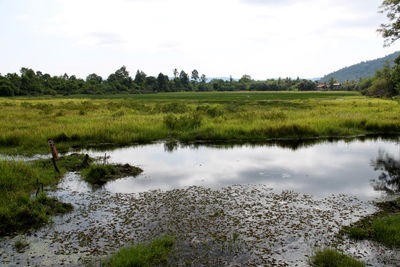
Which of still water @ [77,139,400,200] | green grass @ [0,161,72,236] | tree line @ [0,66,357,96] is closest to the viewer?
green grass @ [0,161,72,236]

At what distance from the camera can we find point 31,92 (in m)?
71.6

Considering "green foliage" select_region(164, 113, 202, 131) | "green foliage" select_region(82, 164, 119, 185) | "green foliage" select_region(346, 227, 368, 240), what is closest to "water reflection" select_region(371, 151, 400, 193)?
"green foliage" select_region(346, 227, 368, 240)

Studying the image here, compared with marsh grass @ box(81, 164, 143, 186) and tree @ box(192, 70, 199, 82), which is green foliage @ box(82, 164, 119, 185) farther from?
tree @ box(192, 70, 199, 82)

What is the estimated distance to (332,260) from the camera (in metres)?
5.16

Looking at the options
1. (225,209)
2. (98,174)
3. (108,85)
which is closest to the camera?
(225,209)

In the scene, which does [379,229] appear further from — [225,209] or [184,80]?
[184,80]

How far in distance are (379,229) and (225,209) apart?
3481mm

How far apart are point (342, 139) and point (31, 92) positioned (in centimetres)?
7372

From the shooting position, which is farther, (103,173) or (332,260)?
(103,173)

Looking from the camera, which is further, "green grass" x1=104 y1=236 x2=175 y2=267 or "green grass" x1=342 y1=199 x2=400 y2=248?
"green grass" x1=342 y1=199 x2=400 y2=248

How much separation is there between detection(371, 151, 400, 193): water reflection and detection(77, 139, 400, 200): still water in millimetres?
47

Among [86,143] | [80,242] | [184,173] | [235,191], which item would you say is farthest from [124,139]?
[80,242]

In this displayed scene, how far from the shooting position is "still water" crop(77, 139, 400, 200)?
32.2ft

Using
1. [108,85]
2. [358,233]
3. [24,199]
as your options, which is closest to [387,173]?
[358,233]
